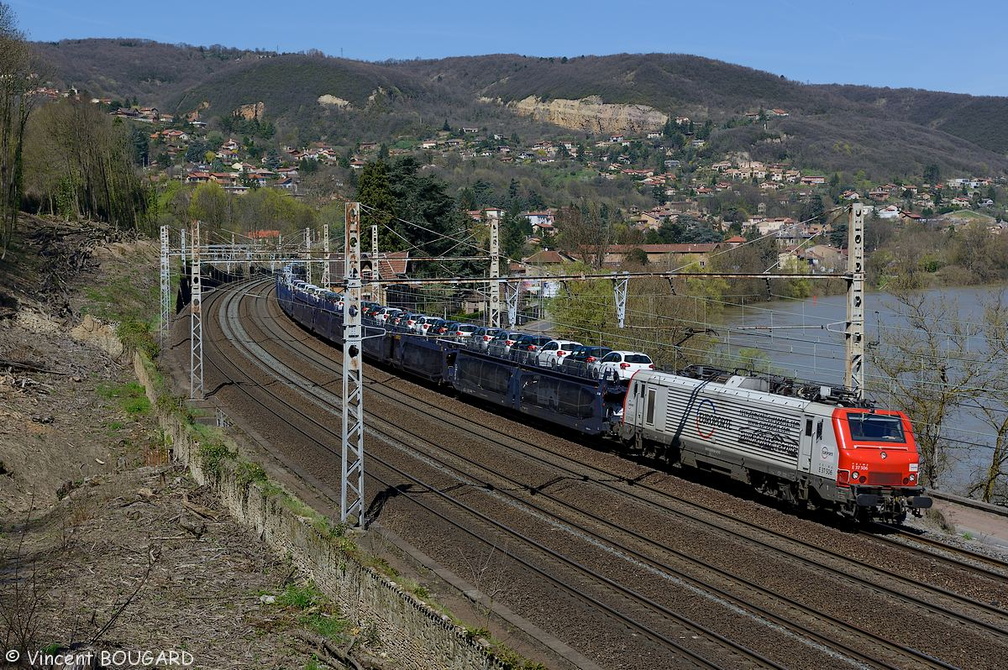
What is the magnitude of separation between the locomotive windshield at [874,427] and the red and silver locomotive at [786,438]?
0.07 ft

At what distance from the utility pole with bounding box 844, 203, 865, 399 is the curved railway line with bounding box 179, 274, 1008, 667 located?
4.23 meters

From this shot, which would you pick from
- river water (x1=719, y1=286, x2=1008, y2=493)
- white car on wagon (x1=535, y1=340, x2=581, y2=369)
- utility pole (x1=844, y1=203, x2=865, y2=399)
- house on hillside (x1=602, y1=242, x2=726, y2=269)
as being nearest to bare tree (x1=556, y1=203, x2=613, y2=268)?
house on hillside (x1=602, y1=242, x2=726, y2=269)

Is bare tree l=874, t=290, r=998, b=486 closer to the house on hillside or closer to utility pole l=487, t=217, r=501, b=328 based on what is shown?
utility pole l=487, t=217, r=501, b=328

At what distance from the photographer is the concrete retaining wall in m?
13.3

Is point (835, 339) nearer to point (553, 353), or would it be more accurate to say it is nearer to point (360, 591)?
point (553, 353)

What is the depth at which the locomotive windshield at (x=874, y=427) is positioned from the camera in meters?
19.4

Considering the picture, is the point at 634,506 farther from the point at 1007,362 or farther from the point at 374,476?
the point at 1007,362

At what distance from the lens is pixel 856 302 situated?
71.5 ft

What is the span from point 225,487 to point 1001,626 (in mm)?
17119

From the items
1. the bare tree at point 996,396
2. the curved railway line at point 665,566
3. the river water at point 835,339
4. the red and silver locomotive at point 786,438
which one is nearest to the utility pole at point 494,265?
the curved railway line at point 665,566

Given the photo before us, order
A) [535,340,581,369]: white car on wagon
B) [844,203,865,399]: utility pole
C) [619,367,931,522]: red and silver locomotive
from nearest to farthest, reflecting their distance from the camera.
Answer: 1. [619,367,931,522]: red and silver locomotive
2. [844,203,865,399]: utility pole
3. [535,340,581,369]: white car on wagon

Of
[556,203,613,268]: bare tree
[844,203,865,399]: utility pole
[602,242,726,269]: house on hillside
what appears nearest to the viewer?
[844,203,865,399]: utility pole

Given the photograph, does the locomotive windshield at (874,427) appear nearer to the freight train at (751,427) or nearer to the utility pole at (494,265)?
the freight train at (751,427)

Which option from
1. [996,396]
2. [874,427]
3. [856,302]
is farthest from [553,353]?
[996,396]
